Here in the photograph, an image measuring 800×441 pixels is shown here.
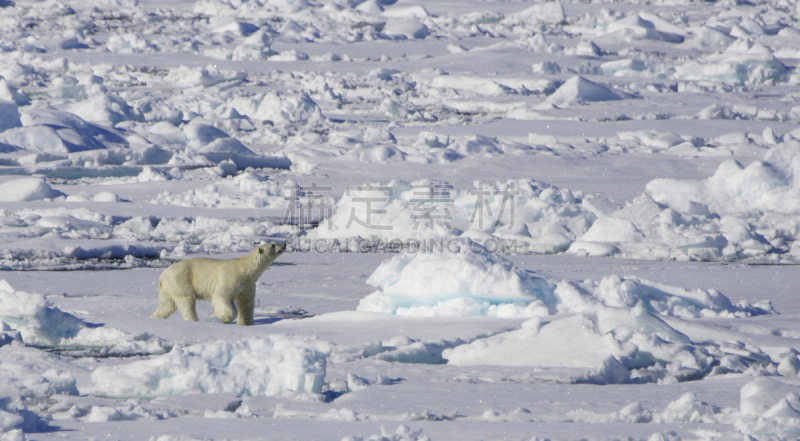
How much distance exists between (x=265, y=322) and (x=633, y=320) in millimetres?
2214

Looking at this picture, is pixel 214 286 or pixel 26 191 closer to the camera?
pixel 214 286

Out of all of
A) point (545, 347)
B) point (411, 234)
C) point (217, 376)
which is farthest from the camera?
point (411, 234)

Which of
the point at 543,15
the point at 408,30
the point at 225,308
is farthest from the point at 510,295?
the point at 543,15

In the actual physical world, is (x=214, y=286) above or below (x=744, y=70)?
below

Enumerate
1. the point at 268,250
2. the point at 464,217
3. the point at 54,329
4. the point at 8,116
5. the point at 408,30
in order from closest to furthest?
1. the point at 54,329
2. the point at 268,250
3. the point at 464,217
4. the point at 8,116
5. the point at 408,30

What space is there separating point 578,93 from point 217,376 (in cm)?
1184

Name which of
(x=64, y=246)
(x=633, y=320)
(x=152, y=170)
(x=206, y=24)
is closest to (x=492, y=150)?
(x=152, y=170)

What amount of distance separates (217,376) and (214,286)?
1.59m

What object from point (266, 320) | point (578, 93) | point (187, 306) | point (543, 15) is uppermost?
point (543, 15)

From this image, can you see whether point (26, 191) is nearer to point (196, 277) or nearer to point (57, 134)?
point (57, 134)

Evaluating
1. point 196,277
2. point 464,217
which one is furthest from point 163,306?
point 464,217

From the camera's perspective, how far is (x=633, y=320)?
4.12m

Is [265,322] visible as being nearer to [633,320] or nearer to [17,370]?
[17,370]

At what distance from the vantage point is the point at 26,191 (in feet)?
28.3
